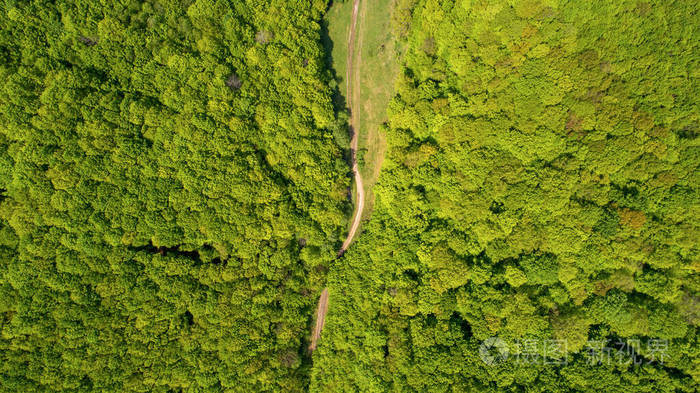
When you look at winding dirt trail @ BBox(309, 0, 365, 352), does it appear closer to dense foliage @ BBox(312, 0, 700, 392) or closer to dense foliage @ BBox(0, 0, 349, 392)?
dense foliage @ BBox(0, 0, 349, 392)

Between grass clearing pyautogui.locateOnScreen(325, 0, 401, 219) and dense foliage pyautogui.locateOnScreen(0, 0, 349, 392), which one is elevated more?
grass clearing pyautogui.locateOnScreen(325, 0, 401, 219)

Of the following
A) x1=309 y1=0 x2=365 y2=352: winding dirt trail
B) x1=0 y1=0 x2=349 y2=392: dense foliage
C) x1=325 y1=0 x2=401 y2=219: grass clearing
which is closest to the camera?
x1=0 y1=0 x2=349 y2=392: dense foliage

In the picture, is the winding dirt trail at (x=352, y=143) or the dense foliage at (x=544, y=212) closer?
the dense foliage at (x=544, y=212)

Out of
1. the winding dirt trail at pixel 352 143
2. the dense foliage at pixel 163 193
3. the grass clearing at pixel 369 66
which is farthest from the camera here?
the winding dirt trail at pixel 352 143

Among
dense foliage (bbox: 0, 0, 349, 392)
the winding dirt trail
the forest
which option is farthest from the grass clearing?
dense foliage (bbox: 0, 0, 349, 392)

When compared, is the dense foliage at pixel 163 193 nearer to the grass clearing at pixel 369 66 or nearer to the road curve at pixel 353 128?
the road curve at pixel 353 128

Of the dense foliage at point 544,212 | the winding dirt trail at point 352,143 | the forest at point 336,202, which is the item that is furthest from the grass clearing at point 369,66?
the dense foliage at point 544,212
